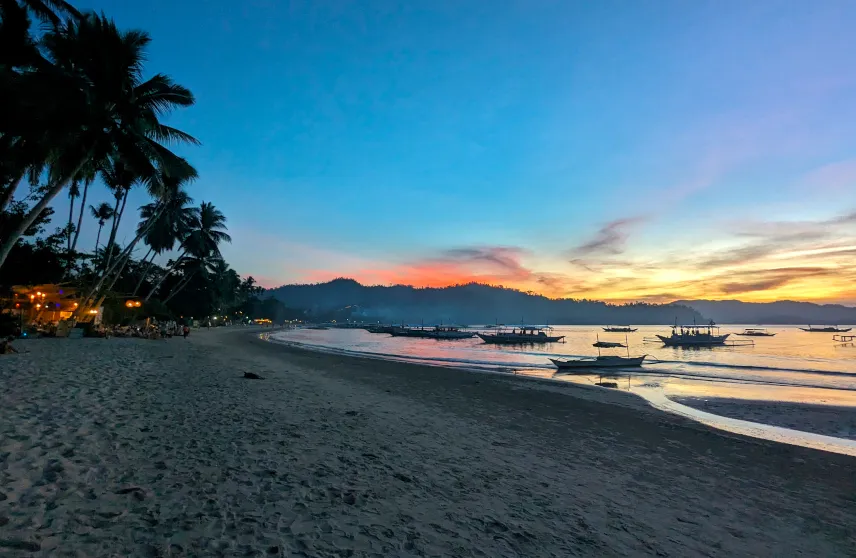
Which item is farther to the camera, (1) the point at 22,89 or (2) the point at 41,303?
(2) the point at 41,303

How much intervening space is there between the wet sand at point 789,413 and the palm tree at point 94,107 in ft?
78.0

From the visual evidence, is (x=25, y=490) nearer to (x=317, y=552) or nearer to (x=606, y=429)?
(x=317, y=552)

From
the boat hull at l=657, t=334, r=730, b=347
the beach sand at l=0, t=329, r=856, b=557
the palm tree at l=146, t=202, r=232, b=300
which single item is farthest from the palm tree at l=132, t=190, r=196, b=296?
the boat hull at l=657, t=334, r=730, b=347

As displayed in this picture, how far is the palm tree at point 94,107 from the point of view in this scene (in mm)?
14148

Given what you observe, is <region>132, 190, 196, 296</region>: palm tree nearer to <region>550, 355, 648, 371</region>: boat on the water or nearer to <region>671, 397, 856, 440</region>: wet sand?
<region>550, 355, 648, 371</region>: boat on the water

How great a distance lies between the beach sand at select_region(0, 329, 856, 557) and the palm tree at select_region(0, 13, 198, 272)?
8857 mm

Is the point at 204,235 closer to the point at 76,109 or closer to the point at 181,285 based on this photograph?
the point at 181,285

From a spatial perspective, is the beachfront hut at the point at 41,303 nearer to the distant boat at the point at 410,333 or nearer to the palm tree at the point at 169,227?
the palm tree at the point at 169,227

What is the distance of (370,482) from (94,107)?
17585 millimetres

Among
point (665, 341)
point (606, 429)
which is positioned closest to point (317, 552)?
point (606, 429)

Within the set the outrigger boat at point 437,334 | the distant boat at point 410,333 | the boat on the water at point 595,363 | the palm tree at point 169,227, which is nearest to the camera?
the boat on the water at point 595,363

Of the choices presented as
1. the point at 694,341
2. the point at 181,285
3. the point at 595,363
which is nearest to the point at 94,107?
the point at 595,363

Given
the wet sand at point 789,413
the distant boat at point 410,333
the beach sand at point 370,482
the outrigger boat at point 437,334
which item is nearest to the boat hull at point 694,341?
the outrigger boat at point 437,334

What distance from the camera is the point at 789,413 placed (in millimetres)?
15062
